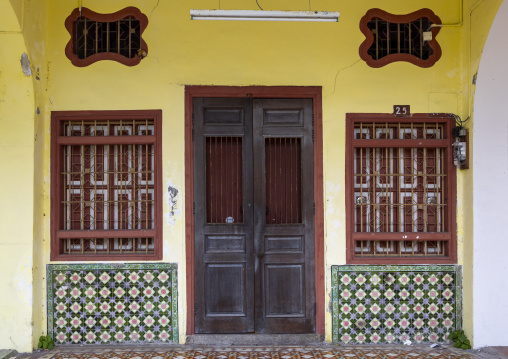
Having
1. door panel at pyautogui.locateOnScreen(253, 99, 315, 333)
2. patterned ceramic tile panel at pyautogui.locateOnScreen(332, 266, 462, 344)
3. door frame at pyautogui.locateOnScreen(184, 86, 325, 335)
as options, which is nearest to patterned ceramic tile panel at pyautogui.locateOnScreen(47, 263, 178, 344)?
door frame at pyautogui.locateOnScreen(184, 86, 325, 335)

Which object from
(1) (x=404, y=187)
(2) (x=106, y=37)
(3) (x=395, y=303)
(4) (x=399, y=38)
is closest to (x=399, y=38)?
(4) (x=399, y=38)

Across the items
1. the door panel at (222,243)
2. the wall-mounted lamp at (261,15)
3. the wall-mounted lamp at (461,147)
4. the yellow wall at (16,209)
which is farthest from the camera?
the door panel at (222,243)

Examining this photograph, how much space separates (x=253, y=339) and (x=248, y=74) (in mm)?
2591

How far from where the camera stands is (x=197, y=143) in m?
4.88

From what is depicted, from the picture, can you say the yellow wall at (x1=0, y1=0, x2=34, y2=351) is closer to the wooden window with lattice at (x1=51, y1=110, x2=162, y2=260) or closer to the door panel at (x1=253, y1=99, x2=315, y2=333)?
the wooden window with lattice at (x1=51, y1=110, x2=162, y2=260)

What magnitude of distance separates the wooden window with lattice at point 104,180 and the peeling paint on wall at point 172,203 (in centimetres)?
12

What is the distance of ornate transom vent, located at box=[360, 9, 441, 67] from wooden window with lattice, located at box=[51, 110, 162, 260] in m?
2.22

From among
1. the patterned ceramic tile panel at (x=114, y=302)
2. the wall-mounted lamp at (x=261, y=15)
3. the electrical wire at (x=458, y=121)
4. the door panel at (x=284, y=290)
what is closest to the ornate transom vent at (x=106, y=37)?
the wall-mounted lamp at (x=261, y=15)

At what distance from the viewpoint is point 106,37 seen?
4.93m

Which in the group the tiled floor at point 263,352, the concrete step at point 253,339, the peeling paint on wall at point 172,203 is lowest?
the tiled floor at point 263,352

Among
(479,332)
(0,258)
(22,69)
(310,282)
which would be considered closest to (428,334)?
(479,332)

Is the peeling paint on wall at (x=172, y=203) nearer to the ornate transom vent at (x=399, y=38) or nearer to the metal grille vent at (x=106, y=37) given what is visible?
the metal grille vent at (x=106, y=37)

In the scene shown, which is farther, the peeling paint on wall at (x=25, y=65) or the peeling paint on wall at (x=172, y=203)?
the peeling paint on wall at (x=172, y=203)

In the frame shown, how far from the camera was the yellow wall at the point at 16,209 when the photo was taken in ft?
15.1
